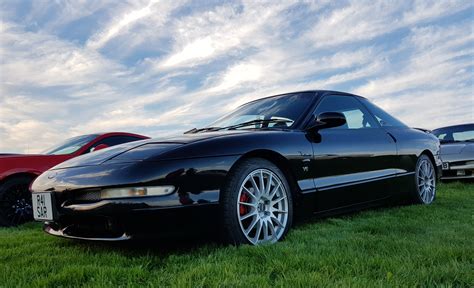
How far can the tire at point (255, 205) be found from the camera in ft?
9.29

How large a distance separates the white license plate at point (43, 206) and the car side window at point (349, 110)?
2277mm

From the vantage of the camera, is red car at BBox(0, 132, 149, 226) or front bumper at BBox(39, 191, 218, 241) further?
red car at BBox(0, 132, 149, 226)

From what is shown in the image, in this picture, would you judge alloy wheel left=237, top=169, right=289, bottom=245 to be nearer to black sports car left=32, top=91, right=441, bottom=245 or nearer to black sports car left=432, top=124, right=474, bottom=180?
black sports car left=32, top=91, right=441, bottom=245

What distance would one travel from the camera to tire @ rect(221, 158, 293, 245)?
111 inches

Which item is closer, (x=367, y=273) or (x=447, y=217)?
(x=367, y=273)

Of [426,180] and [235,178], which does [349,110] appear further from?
[235,178]

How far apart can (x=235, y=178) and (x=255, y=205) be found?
27cm

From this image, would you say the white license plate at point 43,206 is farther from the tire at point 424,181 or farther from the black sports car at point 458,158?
the black sports car at point 458,158

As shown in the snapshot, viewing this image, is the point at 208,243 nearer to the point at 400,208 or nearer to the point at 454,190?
the point at 400,208

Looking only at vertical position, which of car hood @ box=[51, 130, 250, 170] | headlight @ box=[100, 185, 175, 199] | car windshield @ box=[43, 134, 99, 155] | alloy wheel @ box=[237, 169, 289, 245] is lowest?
alloy wheel @ box=[237, 169, 289, 245]

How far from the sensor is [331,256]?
2463 mm

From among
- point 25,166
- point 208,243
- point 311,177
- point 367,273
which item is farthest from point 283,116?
point 25,166

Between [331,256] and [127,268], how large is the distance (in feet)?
3.70

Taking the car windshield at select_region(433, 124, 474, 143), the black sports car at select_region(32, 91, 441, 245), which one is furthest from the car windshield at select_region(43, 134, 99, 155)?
the car windshield at select_region(433, 124, 474, 143)
